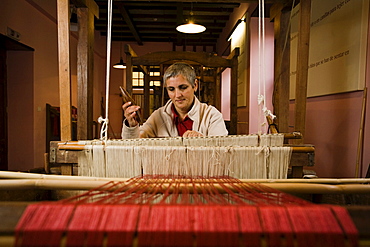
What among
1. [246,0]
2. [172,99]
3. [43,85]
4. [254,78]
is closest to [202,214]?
[172,99]

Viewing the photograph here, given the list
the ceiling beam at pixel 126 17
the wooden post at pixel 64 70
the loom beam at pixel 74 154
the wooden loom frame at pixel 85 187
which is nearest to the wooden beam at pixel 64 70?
the wooden post at pixel 64 70

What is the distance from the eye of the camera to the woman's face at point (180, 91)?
185 cm

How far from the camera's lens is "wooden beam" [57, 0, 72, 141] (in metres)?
1.25

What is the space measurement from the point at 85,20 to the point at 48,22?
422 centimetres

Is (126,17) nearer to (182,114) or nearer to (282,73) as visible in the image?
(182,114)

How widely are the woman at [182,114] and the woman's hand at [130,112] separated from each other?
17.7 inches

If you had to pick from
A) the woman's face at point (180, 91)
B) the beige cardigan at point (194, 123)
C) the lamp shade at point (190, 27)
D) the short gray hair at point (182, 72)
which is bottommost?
the beige cardigan at point (194, 123)

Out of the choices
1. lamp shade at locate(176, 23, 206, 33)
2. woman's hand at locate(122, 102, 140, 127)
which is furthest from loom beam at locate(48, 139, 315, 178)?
lamp shade at locate(176, 23, 206, 33)

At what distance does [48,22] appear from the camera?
4953mm

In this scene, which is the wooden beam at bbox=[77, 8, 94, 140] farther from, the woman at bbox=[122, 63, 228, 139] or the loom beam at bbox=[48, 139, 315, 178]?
the loom beam at bbox=[48, 139, 315, 178]

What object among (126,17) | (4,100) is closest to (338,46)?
(4,100)

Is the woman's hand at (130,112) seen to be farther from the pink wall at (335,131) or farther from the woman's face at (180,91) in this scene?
the pink wall at (335,131)

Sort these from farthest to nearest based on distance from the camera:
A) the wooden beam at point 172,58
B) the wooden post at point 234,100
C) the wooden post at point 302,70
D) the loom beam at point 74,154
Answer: the wooden post at point 234,100 < the wooden beam at point 172,58 < the wooden post at point 302,70 < the loom beam at point 74,154

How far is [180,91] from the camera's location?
1877mm
